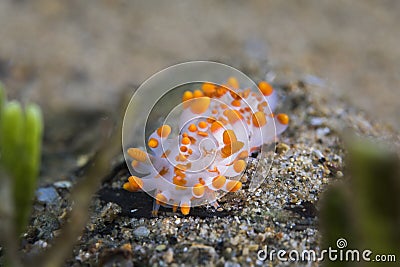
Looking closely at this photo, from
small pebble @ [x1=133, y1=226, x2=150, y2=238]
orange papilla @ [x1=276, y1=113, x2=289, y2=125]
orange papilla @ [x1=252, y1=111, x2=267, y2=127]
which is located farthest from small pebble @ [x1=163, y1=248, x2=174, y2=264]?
orange papilla @ [x1=276, y1=113, x2=289, y2=125]

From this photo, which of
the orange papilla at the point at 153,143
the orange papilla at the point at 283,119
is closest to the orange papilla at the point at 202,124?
the orange papilla at the point at 153,143

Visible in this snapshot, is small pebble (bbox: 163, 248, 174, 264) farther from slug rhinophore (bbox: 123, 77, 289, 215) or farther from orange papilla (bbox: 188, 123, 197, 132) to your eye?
orange papilla (bbox: 188, 123, 197, 132)

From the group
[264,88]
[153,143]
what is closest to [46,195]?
[153,143]

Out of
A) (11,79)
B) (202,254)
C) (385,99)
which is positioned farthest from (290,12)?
(202,254)

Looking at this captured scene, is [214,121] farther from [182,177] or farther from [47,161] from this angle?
[47,161]

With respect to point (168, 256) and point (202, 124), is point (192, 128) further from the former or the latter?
point (168, 256)

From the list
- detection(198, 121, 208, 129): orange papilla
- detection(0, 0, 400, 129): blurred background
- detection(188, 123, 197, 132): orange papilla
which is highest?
detection(0, 0, 400, 129): blurred background
